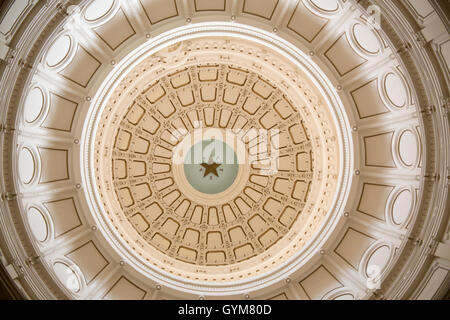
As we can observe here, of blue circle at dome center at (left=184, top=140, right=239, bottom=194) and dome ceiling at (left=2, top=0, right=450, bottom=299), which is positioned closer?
dome ceiling at (left=2, top=0, right=450, bottom=299)

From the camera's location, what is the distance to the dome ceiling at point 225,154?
10711 mm

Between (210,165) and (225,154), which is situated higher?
(225,154)

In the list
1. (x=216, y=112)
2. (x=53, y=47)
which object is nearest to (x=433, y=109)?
(x=216, y=112)

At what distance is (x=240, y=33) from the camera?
39.9 feet

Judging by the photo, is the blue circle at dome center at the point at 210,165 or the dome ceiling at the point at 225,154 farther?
the blue circle at dome center at the point at 210,165

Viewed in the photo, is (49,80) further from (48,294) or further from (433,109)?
(433,109)

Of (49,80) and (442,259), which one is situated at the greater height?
(49,80)

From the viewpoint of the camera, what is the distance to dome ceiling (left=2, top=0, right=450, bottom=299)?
10.7m

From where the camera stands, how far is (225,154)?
17.5m

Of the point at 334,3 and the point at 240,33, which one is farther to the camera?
the point at 240,33
